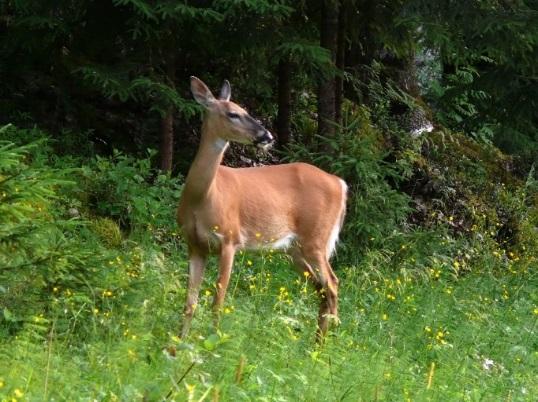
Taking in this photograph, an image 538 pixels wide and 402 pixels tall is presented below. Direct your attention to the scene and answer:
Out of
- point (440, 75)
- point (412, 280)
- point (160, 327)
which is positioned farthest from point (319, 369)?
point (440, 75)

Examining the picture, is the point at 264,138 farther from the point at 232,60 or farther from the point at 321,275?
the point at 232,60

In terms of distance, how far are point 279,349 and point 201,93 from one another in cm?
313

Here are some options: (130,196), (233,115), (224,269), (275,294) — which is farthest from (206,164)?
(130,196)

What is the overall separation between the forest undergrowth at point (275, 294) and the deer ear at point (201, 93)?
122 centimetres

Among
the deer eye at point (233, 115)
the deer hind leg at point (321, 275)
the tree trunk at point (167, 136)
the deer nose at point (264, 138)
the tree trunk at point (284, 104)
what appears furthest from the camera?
the tree trunk at point (284, 104)

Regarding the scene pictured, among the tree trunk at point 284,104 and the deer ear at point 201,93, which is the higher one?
the deer ear at point 201,93

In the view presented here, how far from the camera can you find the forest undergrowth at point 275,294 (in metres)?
4.61

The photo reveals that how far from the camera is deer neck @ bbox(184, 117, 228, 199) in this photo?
775 cm

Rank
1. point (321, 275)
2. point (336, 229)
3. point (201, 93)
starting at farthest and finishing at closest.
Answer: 1. point (336, 229)
2. point (321, 275)
3. point (201, 93)

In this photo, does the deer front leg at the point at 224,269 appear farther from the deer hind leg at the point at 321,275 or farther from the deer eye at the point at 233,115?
the deer eye at the point at 233,115

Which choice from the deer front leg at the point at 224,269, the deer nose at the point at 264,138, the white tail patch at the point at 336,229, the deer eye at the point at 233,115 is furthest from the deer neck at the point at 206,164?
the white tail patch at the point at 336,229

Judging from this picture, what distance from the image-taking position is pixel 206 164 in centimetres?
783

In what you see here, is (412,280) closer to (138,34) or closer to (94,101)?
(138,34)

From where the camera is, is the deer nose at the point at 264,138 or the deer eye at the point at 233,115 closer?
the deer nose at the point at 264,138
